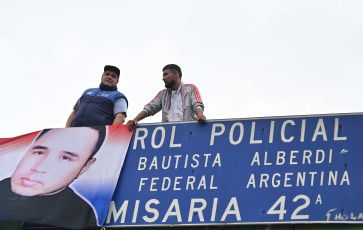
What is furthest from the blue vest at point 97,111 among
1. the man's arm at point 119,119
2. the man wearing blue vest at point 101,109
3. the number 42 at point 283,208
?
the number 42 at point 283,208

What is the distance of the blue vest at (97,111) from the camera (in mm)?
9945

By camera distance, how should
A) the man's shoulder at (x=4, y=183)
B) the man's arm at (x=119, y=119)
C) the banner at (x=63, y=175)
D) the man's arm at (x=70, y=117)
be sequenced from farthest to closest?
the man's arm at (x=70, y=117), the man's arm at (x=119, y=119), the man's shoulder at (x=4, y=183), the banner at (x=63, y=175)

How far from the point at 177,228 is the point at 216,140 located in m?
1.24

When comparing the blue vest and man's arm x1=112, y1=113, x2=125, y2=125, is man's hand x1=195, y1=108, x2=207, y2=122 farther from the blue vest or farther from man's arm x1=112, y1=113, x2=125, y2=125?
the blue vest

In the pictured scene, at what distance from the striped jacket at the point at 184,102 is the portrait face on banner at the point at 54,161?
3.06ft

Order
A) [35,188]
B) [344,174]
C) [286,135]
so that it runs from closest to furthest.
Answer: [344,174], [286,135], [35,188]

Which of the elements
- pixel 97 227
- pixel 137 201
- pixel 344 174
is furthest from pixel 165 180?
pixel 344 174

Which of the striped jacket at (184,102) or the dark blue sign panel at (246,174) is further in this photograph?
the striped jacket at (184,102)

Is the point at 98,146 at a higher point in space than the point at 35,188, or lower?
higher

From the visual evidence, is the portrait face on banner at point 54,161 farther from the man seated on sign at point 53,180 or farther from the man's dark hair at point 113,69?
the man's dark hair at point 113,69

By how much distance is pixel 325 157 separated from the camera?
8.37 m

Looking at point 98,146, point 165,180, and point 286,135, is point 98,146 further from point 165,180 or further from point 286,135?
point 286,135

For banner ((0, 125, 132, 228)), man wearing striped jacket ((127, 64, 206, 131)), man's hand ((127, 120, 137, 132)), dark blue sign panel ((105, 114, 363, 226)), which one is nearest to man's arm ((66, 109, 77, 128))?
banner ((0, 125, 132, 228))

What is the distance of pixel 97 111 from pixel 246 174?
258 cm
